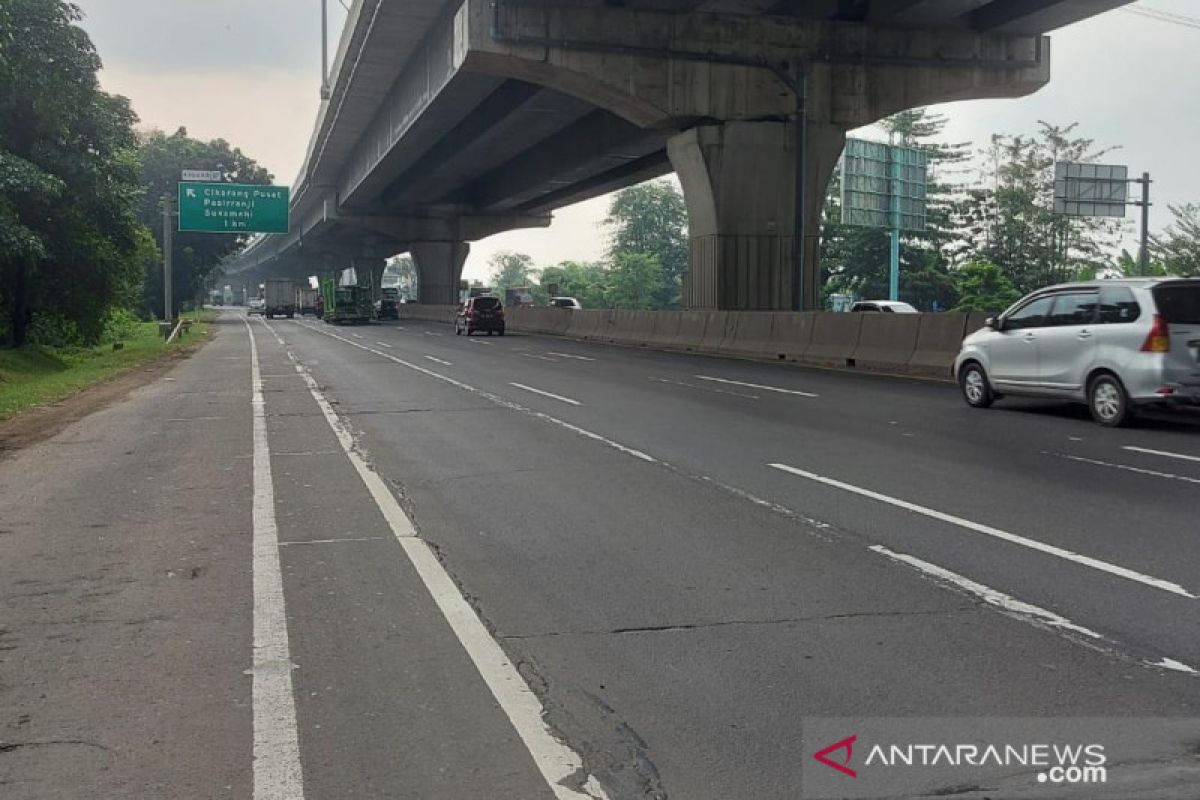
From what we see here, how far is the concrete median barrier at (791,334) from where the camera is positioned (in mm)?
26609

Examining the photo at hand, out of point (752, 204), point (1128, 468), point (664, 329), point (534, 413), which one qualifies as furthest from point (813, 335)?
point (1128, 468)

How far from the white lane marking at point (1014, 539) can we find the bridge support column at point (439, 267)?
64420 mm

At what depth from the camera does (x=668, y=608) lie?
241 inches

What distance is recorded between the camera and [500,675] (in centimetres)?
509

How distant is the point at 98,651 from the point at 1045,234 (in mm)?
78527

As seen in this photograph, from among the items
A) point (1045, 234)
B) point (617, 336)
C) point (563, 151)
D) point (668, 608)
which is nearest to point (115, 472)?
point (668, 608)

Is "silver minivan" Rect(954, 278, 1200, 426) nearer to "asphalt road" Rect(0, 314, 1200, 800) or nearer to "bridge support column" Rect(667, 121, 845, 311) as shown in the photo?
"asphalt road" Rect(0, 314, 1200, 800)

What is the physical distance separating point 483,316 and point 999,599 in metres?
41.2

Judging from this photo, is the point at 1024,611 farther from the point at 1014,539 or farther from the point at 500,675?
the point at 500,675

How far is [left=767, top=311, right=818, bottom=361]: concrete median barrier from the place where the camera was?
87.3 feet

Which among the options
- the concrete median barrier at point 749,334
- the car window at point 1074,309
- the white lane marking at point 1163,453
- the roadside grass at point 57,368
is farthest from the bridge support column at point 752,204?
the white lane marking at point 1163,453

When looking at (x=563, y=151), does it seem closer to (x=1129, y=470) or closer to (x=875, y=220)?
(x=875, y=220)

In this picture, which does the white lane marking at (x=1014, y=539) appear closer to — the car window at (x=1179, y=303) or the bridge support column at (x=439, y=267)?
the car window at (x=1179, y=303)

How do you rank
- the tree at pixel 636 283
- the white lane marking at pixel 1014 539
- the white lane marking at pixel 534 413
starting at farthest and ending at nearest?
the tree at pixel 636 283
the white lane marking at pixel 534 413
the white lane marking at pixel 1014 539
